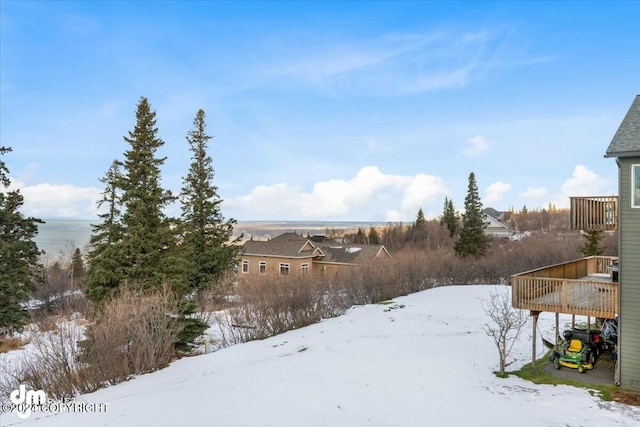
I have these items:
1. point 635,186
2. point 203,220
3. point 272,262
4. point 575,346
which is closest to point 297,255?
point 272,262

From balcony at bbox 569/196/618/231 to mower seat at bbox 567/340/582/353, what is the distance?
3.85 m

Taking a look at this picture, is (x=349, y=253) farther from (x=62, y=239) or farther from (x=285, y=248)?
(x=62, y=239)

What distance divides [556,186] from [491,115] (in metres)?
11.9

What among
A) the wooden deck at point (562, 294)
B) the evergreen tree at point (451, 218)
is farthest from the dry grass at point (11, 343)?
the evergreen tree at point (451, 218)

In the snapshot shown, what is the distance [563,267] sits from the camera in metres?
14.9

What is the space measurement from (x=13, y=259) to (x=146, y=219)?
10171 mm

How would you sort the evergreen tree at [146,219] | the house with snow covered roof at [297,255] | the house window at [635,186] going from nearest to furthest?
the house window at [635,186] < the evergreen tree at [146,219] < the house with snow covered roof at [297,255]

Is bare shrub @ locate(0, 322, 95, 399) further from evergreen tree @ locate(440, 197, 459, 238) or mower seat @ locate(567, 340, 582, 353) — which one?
evergreen tree @ locate(440, 197, 459, 238)

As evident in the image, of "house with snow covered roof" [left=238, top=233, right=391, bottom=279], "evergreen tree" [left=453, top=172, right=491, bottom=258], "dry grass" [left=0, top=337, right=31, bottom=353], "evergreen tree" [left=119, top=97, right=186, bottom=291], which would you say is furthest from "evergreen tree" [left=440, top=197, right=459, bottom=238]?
"dry grass" [left=0, top=337, right=31, bottom=353]

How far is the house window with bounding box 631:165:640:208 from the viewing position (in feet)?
35.9

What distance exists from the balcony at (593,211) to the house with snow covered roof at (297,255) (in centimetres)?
2768

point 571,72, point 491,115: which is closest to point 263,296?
point 491,115

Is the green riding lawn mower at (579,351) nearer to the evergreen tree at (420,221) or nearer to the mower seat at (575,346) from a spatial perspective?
the mower seat at (575,346)

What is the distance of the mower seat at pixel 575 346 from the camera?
13.1 metres
